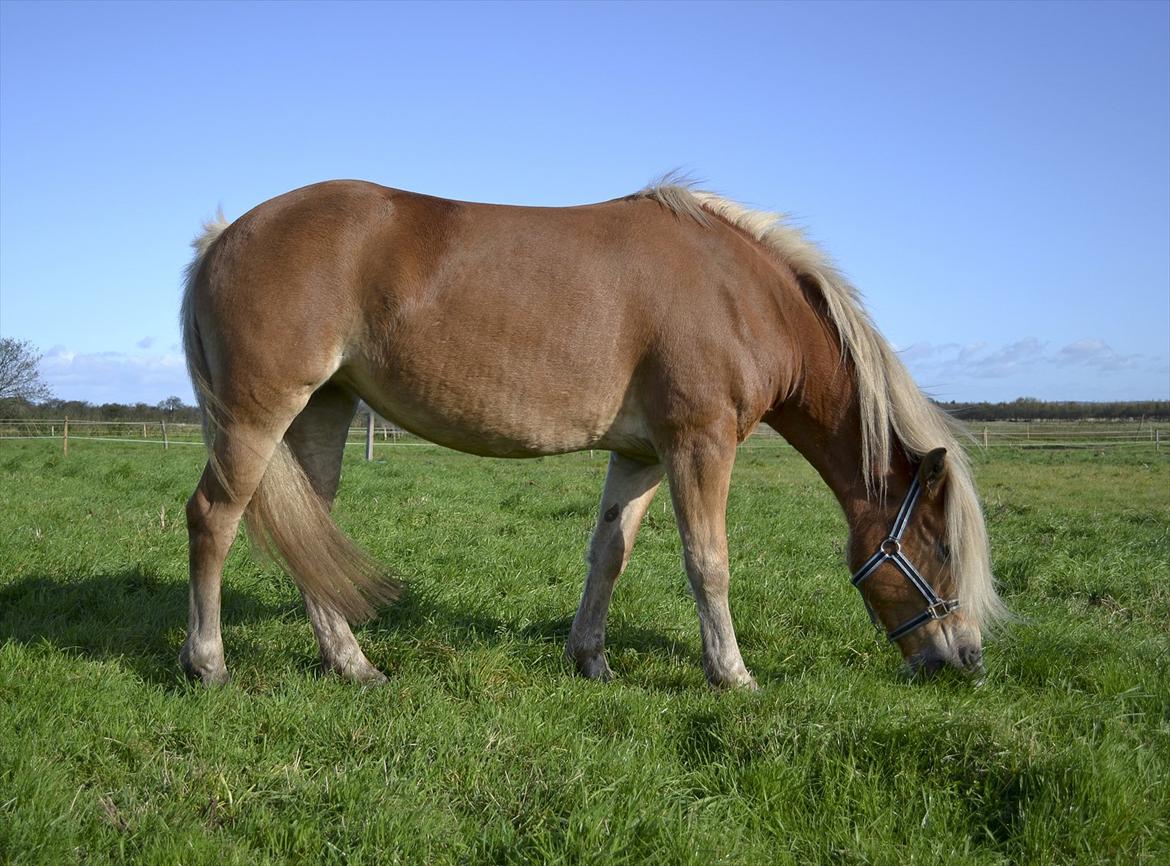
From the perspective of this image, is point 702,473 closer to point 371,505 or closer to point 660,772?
point 660,772

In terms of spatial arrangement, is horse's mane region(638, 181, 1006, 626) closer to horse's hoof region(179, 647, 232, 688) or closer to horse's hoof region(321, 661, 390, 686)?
horse's hoof region(321, 661, 390, 686)

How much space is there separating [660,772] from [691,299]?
2208 millimetres

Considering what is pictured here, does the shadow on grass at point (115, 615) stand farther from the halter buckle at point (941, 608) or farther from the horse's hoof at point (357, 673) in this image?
the halter buckle at point (941, 608)

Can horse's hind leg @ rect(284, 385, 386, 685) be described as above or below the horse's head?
above

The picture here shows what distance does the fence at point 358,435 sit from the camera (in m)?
29.0

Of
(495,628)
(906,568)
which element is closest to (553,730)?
(495,628)

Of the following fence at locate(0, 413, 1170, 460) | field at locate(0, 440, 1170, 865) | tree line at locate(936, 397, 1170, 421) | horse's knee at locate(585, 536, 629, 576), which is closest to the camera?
field at locate(0, 440, 1170, 865)

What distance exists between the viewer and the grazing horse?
156 inches

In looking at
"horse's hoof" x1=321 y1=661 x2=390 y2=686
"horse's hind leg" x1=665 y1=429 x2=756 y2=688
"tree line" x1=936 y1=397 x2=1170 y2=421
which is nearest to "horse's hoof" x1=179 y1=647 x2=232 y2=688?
"horse's hoof" x1=321 y1=661 x2=390 y2=686

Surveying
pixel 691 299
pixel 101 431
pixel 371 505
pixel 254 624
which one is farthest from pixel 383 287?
pixel 101 431

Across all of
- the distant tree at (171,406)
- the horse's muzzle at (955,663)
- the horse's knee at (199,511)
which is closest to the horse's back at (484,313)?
the horse's knee at (199,511)

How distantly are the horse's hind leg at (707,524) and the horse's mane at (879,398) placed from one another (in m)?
0.80

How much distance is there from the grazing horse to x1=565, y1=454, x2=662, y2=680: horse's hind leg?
29 millimetres

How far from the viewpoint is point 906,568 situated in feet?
14.0
